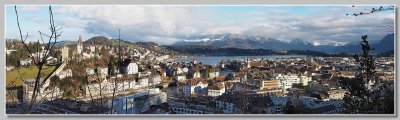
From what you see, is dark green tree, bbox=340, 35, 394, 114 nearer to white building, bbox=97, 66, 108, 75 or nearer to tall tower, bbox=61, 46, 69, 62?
white building, bbox=97, 66, 108, 75

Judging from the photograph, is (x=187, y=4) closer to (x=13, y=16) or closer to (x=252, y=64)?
Answer: (x=252, y=64)

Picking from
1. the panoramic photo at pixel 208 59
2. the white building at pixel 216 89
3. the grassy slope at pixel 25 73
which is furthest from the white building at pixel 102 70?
the white building at pixel 216 89

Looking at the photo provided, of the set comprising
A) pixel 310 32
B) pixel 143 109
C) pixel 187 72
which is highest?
pixel 310 32

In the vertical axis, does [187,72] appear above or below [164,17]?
below

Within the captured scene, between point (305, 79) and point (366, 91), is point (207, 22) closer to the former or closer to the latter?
point (305, 79)

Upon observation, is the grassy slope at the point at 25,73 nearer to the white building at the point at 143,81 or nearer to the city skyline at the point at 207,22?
the city skyline at the point at 207,22

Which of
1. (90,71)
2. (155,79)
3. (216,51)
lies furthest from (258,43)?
(90,71)

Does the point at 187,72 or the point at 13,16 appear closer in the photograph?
the point at 13,16

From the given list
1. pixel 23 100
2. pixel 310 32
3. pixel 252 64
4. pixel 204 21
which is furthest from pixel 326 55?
pixel 23 100
